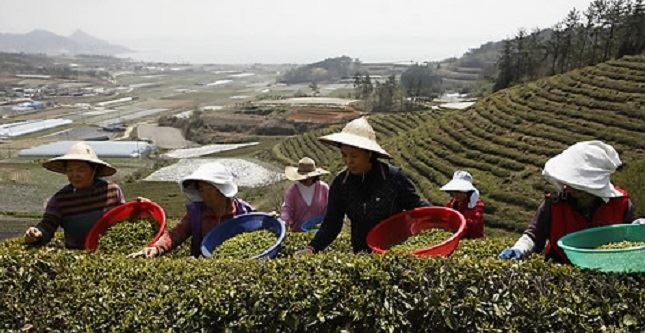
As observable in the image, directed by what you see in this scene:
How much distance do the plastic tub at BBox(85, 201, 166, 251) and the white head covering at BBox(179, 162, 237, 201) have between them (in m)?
0.37

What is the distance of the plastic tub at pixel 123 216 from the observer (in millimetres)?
4154

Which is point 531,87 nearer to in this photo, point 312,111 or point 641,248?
point 641,248

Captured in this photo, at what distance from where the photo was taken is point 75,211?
434cm

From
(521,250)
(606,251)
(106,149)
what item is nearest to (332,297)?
(521,250)

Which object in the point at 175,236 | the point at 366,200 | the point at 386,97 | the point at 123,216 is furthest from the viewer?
the point at 386,97

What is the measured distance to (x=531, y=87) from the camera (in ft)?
128

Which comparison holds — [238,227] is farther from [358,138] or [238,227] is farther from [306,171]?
[306,171]

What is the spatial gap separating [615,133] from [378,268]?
29.5 m

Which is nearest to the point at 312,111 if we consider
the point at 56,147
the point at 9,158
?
the point at 56,147

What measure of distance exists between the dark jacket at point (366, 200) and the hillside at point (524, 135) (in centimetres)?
1954

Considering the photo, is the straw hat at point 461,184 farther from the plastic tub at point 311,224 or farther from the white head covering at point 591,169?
the white head covering at point 591,169

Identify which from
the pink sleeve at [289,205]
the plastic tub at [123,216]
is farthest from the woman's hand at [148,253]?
the pink sleeve at [289,205]

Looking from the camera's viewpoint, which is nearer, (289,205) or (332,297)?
(332,297)

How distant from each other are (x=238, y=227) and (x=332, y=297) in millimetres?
1239
